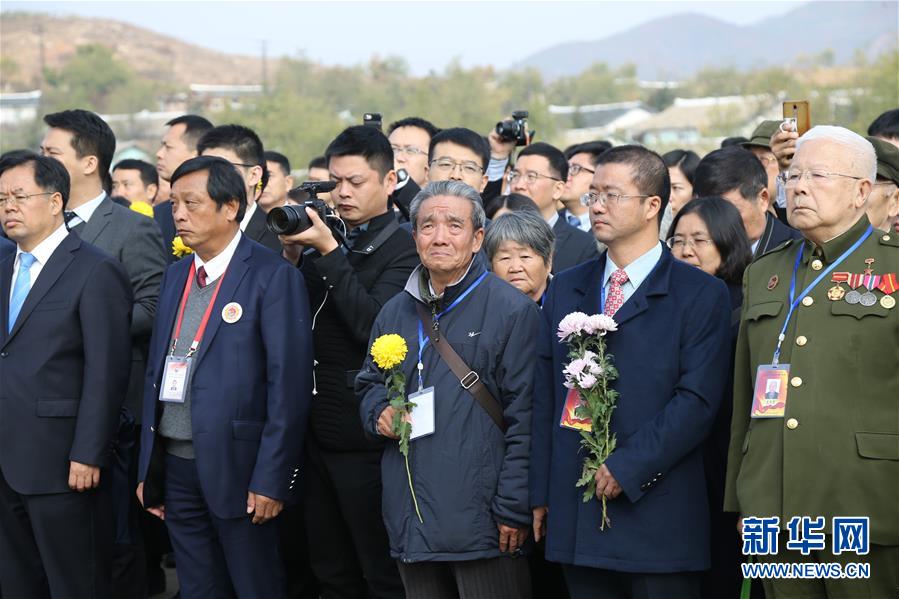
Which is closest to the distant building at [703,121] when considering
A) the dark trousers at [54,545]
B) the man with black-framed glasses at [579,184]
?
the man with black-framed glasses at [579,184]

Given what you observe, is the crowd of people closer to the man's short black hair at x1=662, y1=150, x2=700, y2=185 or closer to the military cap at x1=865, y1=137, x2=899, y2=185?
the military cap at x1=865, y1=137, x2=899, y2=185

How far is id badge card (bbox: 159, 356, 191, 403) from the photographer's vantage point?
154 inches

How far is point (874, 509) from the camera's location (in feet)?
9.53

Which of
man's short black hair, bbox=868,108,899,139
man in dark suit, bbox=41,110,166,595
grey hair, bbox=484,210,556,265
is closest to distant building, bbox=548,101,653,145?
man's short black hair, bbox=868,108,899,139

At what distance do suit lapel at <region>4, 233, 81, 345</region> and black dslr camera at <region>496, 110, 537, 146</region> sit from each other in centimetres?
256

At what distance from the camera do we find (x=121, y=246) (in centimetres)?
486

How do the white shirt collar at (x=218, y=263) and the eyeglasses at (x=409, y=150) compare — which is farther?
the eyeglasses at (x=409, y=150)

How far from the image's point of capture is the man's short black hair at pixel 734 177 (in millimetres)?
4750

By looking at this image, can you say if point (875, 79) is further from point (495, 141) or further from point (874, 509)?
point (874, 509)

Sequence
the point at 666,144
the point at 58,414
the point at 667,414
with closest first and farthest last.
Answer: the point at 667,414 → the point at 58,414 → the point at 666,144

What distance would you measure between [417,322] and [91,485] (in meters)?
1.60

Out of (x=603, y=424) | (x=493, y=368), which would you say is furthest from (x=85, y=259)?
(x=603, y=424)

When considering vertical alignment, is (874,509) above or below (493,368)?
below

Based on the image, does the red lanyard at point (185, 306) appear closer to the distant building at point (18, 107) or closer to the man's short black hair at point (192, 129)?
the man's short black hair at point (192, 129)
